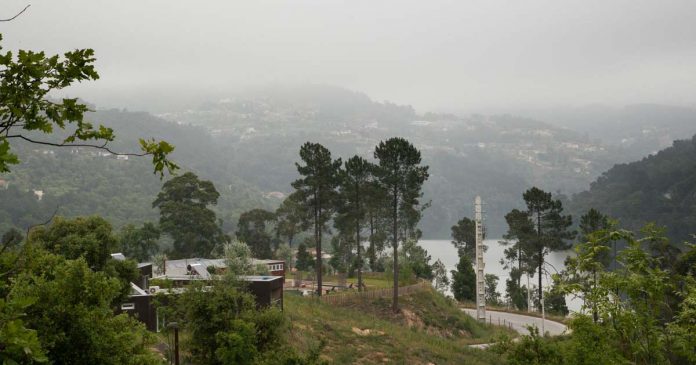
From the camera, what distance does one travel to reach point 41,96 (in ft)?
14.3

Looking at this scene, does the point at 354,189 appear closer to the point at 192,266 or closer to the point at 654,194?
the point at 192,266

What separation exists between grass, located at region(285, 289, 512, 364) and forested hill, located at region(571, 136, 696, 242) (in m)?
70.2

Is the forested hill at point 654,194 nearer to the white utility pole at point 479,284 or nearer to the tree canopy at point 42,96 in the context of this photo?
the white utility pole at point 479,284

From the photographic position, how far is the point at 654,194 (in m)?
127

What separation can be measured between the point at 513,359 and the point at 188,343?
12.1 metres

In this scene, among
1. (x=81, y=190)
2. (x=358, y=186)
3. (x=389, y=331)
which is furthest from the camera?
(x=81, y=190)

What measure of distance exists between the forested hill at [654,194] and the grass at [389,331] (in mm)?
70221

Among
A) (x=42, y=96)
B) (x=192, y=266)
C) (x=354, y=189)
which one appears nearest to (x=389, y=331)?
(x=354, y=189)

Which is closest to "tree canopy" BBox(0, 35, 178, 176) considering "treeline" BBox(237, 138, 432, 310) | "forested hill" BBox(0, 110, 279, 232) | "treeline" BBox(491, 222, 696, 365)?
"treeline" BBox(491, 222, 696, 365)

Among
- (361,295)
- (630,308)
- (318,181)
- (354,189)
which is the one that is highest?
(318,181)

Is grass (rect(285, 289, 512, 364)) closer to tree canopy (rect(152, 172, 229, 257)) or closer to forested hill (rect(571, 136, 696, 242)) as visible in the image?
tree canopy (rect(152, 172, 229, 257))

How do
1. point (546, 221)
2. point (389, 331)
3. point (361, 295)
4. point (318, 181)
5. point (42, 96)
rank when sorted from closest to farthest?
point (42, 96) → point (389, 331) → point (361, 295) → point (318, 181) → point (546, 221)

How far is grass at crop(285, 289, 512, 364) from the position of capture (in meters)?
29.7

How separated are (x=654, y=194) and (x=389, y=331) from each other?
113752 mm
